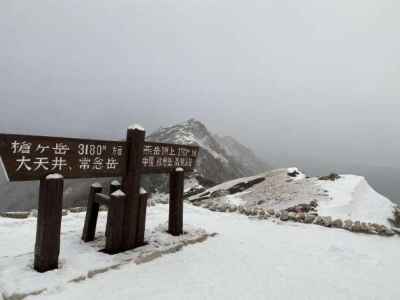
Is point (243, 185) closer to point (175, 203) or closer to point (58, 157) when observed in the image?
point (175, 203)

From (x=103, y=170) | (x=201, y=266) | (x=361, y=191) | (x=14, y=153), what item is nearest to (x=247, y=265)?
(x=201, y=266)

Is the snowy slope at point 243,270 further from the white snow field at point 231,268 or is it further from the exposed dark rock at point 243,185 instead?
the exposed dark rock at point 243,185

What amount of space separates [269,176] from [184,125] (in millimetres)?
28282

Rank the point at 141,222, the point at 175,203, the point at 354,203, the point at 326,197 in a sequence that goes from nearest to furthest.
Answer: the point at 141,222
the point at 175,203
the point at 354,203
the point at 326,197

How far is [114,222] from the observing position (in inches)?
251

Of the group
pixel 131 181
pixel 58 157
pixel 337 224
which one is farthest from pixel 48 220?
pixel 337 224

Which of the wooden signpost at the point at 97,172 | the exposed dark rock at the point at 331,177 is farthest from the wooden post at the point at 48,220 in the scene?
the exposed dark rock at the point at 331,177

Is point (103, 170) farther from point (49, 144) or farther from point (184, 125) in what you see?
point (184, 125)

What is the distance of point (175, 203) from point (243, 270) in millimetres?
2735

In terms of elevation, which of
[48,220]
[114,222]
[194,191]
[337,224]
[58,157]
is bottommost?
[194,191]

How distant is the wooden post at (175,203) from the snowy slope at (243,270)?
33.7 inches

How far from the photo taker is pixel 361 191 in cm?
1684

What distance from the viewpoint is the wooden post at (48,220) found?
5.32 m

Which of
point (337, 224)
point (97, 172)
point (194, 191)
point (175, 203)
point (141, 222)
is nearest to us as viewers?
point (97, 172)
